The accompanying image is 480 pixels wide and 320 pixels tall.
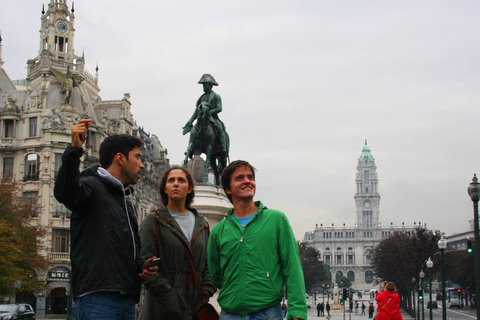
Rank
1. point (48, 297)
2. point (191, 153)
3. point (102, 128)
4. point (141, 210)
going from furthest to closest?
1. point (141, 210)
2. point (102, 128)
3. point (48, 297)
4. point (191, 153)

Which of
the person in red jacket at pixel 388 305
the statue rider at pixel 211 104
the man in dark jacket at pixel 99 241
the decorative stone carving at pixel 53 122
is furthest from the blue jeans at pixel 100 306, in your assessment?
the decorative stone carving at pixel 53 122

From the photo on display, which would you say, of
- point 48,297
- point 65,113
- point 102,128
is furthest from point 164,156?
point 48,297

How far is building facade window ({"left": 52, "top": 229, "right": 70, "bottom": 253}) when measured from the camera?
54125 millimetres

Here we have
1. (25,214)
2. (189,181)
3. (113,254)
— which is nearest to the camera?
(113,254)

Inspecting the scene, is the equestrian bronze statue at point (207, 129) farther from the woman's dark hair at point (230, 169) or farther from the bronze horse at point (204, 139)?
the woman's dark hair at point (230, 169)

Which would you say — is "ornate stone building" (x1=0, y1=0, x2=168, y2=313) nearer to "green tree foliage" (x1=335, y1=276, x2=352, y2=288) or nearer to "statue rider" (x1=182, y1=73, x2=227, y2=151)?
"statue rider" (x1=182, y1=73, x2=227, y2=151)

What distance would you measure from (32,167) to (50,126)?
3724 mm

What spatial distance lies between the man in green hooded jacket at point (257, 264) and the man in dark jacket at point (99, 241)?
844mm

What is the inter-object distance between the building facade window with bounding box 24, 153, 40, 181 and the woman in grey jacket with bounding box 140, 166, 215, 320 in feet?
166

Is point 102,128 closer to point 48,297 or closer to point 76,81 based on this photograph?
point 76,81

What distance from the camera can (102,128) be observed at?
2435 inches

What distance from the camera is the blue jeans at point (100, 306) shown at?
5535 mm

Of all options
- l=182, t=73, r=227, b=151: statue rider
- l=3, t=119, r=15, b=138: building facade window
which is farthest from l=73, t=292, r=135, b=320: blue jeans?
l=3, t=119, r=15, b=138: building facade window

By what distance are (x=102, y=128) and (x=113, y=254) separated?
189 feet
